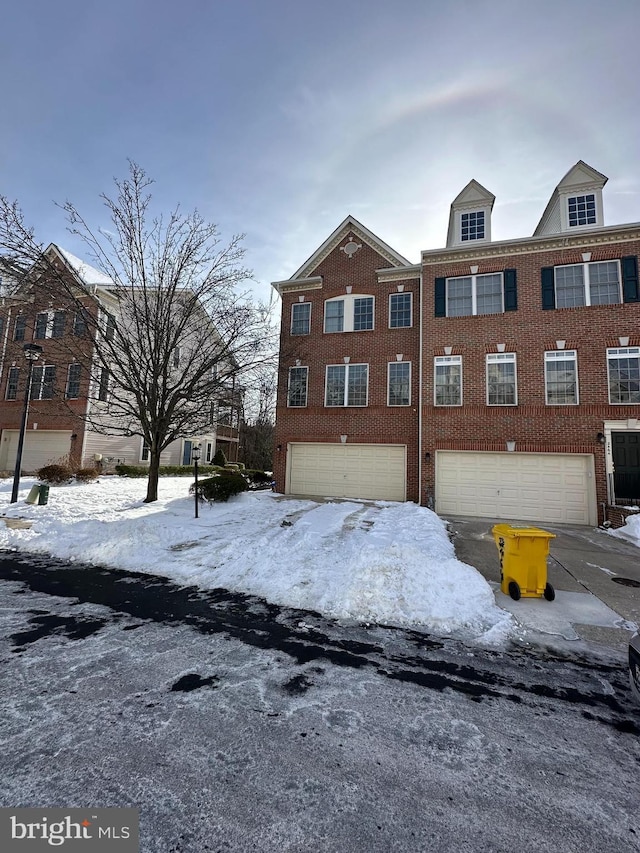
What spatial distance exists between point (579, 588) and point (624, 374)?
10022mm

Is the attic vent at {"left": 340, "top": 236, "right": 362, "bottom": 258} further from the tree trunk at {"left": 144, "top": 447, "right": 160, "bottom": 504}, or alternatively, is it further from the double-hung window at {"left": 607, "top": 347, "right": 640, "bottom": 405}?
the tree trunk at {"left": 144, "top": 447, "right": 160, "bottom": 504}

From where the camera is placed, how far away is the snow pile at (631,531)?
1012 cm

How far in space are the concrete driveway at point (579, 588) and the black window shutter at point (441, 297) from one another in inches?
339

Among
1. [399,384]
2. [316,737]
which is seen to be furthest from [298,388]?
[316,737]

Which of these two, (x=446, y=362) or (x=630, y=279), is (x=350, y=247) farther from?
(x=630, y=279)

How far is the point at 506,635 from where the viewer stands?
14.7 ft

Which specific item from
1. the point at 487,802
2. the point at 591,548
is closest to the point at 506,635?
the point at 487,802

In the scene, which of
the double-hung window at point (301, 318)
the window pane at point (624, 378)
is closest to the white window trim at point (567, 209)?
the window pane at point (624, 378)

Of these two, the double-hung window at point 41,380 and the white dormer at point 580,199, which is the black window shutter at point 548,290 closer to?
the white dormer at point 580,199

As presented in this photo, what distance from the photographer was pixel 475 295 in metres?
14.8

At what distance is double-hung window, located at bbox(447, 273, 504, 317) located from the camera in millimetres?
14562

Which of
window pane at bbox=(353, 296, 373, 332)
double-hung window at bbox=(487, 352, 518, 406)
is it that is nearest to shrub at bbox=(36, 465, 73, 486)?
window pane at bbox=(353, 296, 373, 332)

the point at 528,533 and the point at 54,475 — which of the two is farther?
the point at 54,475

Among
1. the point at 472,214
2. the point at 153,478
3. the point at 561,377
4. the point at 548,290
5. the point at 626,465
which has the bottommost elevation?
the point at 153,478
